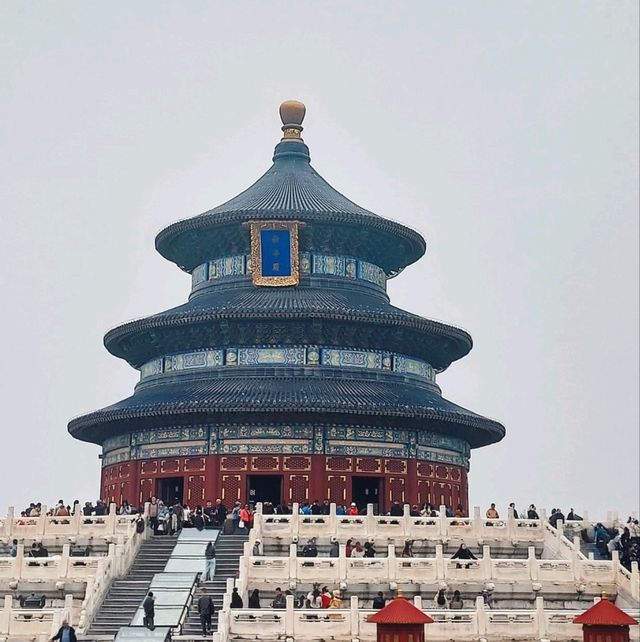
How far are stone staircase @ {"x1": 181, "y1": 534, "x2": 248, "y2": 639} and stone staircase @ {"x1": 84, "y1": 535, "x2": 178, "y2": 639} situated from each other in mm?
1340

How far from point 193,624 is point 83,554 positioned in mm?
7921

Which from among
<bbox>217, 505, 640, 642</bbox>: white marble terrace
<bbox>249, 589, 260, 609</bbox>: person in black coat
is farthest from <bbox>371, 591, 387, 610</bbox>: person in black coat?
<bbox>249, 589, 260, 609</bbox>: person in black coat

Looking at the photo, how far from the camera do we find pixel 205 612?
3147 cm

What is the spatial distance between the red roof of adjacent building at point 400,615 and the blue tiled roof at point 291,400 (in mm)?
25848

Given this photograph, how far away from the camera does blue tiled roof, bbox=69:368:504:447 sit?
175ft

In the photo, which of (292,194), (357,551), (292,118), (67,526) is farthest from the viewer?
(292,118)

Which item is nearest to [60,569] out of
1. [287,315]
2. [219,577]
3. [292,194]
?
[219,577]

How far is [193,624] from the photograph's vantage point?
32.1 m

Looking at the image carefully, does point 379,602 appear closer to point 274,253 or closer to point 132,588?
point 132,588

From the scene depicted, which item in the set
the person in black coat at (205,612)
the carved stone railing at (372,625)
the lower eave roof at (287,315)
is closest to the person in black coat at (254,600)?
the person in black coat at (205,612)

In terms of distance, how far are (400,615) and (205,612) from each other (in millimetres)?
6036

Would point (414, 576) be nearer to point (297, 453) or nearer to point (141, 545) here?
point (141, 545)

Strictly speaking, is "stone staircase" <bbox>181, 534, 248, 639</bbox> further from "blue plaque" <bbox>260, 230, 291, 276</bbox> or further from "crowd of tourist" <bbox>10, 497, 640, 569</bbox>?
"blue plaque" <bbox>260, 230, 291, 276</bbox>

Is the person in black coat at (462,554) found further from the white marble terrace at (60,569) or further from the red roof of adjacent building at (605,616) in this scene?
the white marble terrace at (60,569)
